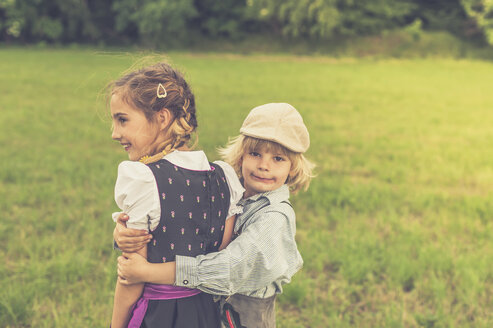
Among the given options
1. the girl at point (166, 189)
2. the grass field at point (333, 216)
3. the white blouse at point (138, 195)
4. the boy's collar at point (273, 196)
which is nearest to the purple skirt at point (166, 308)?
the girl at point (166, 189)

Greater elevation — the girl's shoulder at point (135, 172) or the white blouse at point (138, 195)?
the girl's shoulder at point (135, 172)

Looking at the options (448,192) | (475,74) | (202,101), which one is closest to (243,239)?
(448,192)

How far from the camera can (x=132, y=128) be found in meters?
1.49

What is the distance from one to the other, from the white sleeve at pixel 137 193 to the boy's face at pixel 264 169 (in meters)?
0.49

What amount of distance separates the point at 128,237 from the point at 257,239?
1.39ft

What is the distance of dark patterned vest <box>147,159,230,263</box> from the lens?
1401 mm

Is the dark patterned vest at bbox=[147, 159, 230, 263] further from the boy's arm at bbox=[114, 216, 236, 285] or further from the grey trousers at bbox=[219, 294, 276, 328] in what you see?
the grey trousers at bbox=[219, 294, 276, 328]

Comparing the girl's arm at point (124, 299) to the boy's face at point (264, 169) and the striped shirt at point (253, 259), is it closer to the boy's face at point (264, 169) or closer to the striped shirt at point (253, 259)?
the striped shirt at point (253, 259)

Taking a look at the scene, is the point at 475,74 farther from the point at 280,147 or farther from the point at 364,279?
the point at 280,147

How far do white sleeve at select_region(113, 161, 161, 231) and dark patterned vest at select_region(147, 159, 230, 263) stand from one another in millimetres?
23

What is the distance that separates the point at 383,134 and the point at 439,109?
368cm

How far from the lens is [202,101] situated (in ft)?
37.6

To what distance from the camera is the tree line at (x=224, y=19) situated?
3341 centimetres

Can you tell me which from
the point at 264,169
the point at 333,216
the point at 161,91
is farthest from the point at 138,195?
the point at 333,216
